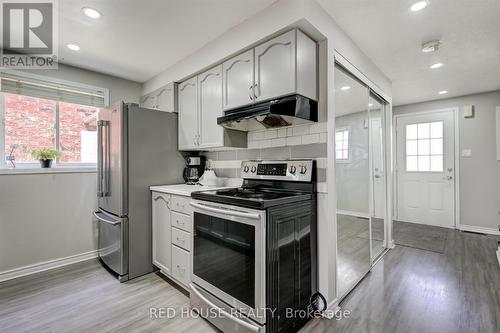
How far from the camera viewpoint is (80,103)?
3.04m

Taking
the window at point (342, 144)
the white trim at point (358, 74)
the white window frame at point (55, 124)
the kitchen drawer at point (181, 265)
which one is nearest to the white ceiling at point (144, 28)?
the white window frame at point (55, 124)

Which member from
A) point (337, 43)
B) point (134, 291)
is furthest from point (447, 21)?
point (134, 291)

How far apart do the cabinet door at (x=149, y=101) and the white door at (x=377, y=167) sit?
291 centimetres

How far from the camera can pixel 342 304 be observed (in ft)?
6.54

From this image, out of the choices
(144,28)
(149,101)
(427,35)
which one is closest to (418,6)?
(427,35)

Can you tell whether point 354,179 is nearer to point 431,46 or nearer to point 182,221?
point 431,46

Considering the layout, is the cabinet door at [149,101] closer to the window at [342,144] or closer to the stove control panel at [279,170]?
the stove control panel at [279,170]

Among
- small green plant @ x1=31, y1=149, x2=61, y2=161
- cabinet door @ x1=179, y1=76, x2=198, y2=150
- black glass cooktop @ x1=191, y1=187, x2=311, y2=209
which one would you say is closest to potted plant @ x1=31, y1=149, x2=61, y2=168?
small green plant @ x1=31, y1=149, x2=61, y2=161

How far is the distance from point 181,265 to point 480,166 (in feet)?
16.4

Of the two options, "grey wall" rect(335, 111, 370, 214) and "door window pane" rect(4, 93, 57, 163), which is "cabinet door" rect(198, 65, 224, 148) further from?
"door window pane" rect(4, 93, 57, 163)

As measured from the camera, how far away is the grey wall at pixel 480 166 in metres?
3.85

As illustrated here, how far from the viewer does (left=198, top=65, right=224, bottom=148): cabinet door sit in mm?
2381

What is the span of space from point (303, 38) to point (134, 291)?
2.67 metres

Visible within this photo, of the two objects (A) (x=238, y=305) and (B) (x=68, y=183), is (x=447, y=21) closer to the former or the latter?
(A) (x=238, y=305)
